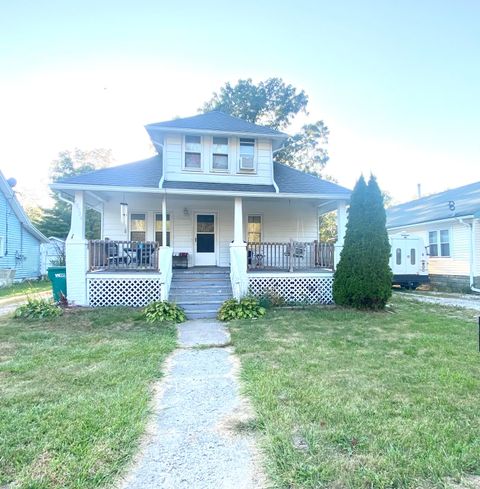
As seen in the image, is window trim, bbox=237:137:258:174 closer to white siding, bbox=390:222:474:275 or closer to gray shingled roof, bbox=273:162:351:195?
gray shingled roof, bbox=273:162:351:195

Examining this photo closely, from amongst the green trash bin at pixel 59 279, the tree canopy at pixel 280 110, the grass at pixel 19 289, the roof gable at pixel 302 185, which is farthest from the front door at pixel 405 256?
the grass at pixel 19 289

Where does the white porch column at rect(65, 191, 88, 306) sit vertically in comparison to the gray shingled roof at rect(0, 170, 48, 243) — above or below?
below

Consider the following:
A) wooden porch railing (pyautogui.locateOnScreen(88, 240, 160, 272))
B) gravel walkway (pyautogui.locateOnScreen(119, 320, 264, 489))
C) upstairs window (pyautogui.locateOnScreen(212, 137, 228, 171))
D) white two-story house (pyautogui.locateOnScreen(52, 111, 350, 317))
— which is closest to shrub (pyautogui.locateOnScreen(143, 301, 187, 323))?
white two-story house (pyautogui.locateOnScreen(52, 111, 350, 317))

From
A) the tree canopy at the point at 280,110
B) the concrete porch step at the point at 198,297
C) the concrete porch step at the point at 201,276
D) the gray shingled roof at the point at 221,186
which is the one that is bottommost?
the concrete porch step at the point at 198,297

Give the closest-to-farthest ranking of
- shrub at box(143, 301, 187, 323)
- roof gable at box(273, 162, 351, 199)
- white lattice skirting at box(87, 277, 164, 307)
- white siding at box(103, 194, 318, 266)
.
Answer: shrub at box(143, 301, 187, 323) → white lattice skirting at box(87, 277, 164, 307) → roof gable at box(273, 162, 351, 199) → white siding at box(103, 194, 318, 266)

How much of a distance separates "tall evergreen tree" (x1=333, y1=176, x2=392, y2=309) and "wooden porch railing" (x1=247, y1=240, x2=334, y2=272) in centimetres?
128

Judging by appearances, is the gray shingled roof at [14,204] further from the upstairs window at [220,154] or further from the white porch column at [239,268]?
the white porch column at [239,268]

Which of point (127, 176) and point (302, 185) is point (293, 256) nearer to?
A: point (302, 185)

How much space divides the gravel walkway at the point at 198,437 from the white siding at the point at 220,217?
24.7 feet

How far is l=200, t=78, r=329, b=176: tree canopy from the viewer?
21859mm

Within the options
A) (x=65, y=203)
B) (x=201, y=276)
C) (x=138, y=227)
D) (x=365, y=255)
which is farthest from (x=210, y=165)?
(x=65, y=203)

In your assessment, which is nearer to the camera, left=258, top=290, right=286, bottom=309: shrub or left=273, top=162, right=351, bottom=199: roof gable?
left=258, top=290, right=286, bottom=309: shrub

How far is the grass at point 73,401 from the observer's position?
2.27 metres

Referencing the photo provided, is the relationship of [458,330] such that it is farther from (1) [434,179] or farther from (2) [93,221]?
(1) [434,179]
